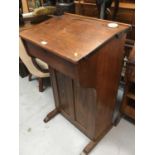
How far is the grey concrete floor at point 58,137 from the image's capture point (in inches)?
59.1

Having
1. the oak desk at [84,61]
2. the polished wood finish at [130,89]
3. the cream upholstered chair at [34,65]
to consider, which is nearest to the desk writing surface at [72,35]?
the oak desk at [84,61]

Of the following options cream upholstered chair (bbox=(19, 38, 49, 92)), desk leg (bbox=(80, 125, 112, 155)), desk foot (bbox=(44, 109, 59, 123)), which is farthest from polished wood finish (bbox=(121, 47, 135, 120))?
cream upholstered chair (bbox=(19, 38, 49, 92))

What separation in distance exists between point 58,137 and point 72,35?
3.48 ft

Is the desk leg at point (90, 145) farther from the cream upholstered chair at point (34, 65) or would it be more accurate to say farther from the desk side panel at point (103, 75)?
the cream upholstered chair at point (34, 65)

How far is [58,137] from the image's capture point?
1.63m

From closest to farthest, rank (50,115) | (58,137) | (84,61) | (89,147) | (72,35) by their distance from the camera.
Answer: (84,61) → (72,35) → (89,147) → (58,137) → (50,115)

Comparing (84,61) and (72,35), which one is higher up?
(72,35)

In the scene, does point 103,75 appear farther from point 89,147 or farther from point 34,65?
point 34,65

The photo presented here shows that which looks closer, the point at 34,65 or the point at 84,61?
the point at 84,61

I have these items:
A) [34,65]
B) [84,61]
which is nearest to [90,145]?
[84,61]
